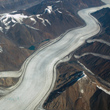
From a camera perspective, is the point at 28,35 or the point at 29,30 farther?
the point at 29,30

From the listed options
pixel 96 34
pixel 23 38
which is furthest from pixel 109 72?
pixel 23 38

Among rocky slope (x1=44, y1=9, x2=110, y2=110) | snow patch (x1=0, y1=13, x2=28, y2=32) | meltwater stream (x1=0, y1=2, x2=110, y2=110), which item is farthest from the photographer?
snow patch (x1=0, y1=13, x2=28, y2=32)

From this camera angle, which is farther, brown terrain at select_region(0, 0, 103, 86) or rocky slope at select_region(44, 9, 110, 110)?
brown terrain at select_region(0, 0, 103, 86)

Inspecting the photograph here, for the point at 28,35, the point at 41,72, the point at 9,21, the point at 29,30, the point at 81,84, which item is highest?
the point at 9,21

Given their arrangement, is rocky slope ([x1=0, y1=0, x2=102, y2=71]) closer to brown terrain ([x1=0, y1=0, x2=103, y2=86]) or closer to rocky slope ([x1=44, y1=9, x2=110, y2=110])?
brown terrain ([x1=0, y1=0, x2=103, y2=86])

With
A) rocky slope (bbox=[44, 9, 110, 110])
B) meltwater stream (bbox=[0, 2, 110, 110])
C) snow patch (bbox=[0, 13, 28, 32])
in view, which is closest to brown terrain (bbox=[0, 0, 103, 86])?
snow patch (bbox=[0, 13, 28, 32])

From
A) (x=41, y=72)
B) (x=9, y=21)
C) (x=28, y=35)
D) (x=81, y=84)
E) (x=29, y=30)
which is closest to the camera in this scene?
(x=81, y=84)

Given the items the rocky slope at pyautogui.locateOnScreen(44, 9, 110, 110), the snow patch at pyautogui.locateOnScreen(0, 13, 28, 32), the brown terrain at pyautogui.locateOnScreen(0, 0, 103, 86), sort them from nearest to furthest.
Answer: the rocky slope at pyautogui.locateOnScreen(44, 9, 110, 110), the brown terrain at pyautogui.locateOnScreen(0, 0, 103, 86), the snow patch at pyautogui.locateOnScreen(0, 13, 28, 32)

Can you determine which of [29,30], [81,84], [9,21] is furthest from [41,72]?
[9,21]

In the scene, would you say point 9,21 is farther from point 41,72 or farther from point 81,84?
point 81,84
